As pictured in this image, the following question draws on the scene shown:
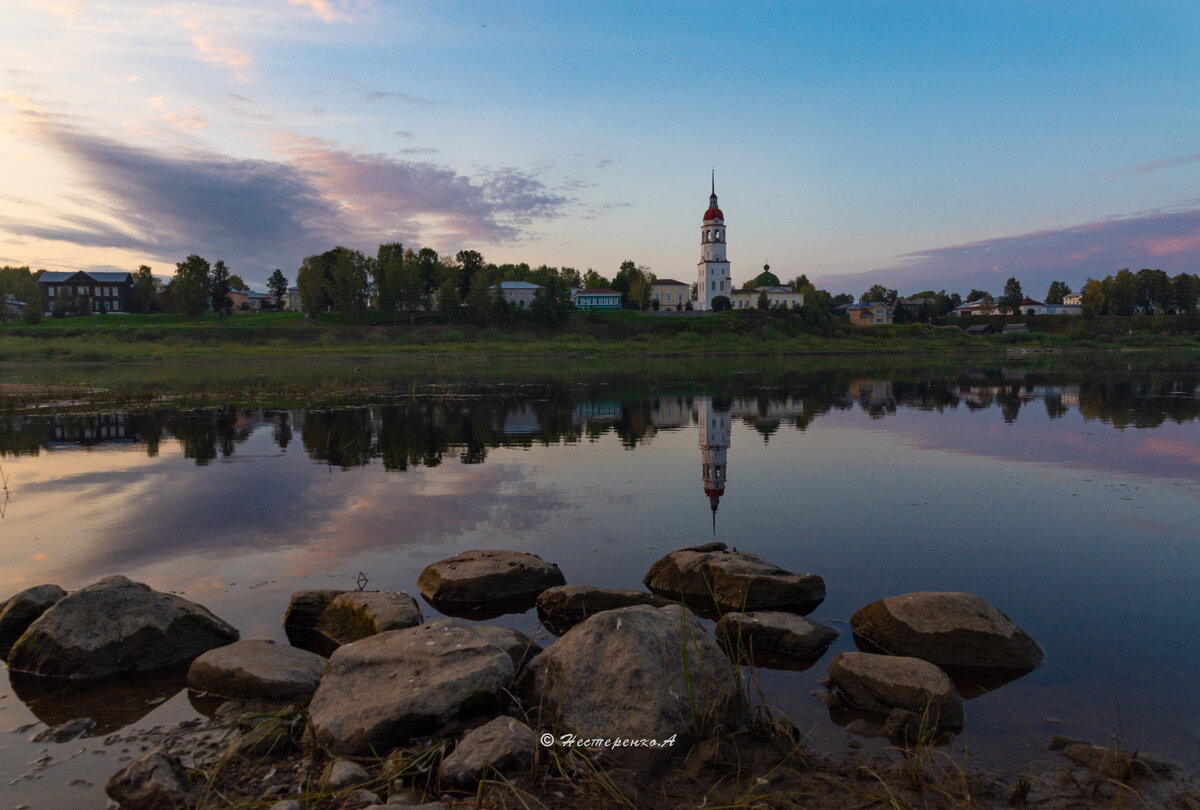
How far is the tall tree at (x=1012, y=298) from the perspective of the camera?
17838 centimetres

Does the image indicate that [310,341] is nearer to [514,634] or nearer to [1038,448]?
[1038,448]

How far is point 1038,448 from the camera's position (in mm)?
23047

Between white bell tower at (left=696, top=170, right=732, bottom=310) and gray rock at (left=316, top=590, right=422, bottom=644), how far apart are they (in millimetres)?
138566

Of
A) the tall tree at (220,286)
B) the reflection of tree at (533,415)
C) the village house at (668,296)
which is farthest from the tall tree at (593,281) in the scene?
the reflection of tree at (533,415)

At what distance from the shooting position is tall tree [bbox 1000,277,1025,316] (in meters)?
178

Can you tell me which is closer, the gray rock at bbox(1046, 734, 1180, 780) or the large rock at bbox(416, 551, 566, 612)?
the gray rock at bbox(1046, 734, 1180, 780)

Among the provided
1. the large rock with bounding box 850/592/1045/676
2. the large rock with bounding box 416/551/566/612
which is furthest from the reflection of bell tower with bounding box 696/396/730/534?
the large rock with bounding box 850/592/1045/676

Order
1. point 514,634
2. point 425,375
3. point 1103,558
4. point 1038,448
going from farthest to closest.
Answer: point 425,375 → point 1038,448 → point 1103,558 → point 514,634

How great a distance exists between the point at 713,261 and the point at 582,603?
463 feet

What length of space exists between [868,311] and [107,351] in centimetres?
14603

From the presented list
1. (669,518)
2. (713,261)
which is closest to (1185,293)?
(713,261)

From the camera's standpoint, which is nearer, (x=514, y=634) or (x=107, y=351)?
(x=514, y=634)

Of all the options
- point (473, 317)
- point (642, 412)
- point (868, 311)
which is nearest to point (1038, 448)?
point (642, 412)

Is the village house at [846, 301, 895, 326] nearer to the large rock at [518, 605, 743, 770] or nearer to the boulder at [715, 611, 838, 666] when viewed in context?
the boulder at [715, 611, 838, 666]
